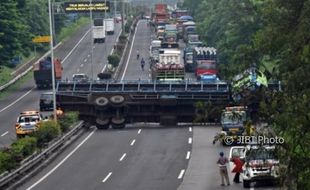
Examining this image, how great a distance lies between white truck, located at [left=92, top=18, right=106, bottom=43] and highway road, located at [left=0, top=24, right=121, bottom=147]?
3.69 feet

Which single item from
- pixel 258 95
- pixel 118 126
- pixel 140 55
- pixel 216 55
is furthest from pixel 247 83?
pixel 140 55

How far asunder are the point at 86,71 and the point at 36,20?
23046 mm

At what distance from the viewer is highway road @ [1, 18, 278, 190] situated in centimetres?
3569

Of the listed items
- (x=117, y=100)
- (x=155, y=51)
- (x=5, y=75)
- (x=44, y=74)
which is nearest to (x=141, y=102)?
(x=117, y=100)

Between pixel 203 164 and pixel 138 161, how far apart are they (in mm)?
3306

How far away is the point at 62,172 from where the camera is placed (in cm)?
3938

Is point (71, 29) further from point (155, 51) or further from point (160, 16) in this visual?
point (155, 51)

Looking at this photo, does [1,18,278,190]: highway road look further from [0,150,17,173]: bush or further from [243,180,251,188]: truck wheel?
[0,150,17,173]: bush

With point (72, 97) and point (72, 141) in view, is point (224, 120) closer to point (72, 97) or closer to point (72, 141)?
point (72, 141)

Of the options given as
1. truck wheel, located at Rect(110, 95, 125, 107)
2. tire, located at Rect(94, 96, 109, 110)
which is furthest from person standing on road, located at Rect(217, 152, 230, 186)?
tire, located at Rect(94, 96, 109, 110)

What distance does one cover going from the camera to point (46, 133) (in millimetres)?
45062

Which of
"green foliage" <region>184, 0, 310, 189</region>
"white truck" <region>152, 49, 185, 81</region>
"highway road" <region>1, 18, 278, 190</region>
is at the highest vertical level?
"green foliage" <region>184, 0, 310, 189</region>

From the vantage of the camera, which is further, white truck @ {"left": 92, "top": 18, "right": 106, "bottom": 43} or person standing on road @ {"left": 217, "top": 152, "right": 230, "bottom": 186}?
white truck @ {"left": 92, "top": 18, "right": 106, "bottom": 43}

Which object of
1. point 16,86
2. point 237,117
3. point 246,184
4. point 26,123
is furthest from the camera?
point 16,86
